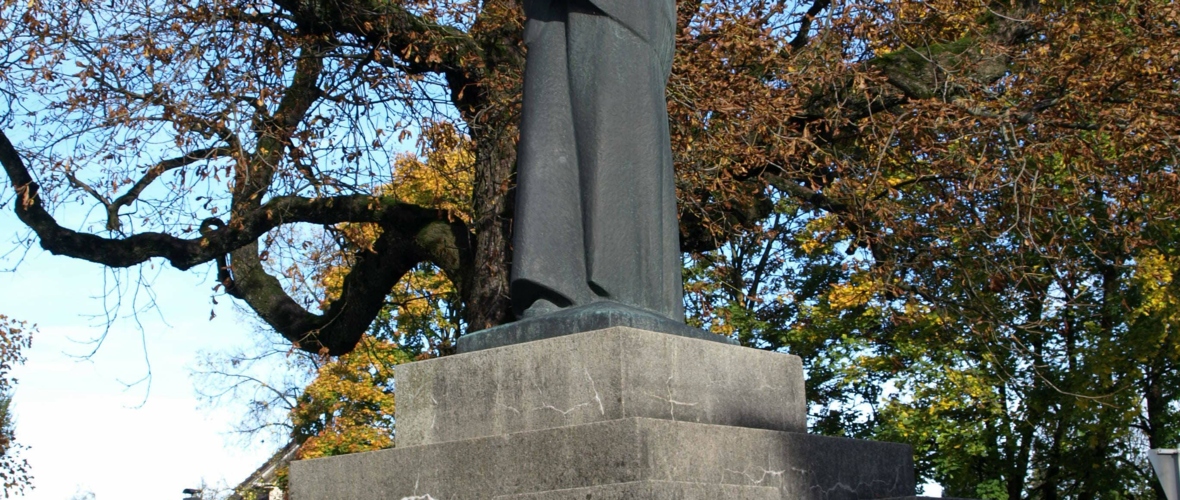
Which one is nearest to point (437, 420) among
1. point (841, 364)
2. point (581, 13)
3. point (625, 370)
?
point (625, 370)

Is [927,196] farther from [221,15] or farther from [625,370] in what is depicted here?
[625,370]

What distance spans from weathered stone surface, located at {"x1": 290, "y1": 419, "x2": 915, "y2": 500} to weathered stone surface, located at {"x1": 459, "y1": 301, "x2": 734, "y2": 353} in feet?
1.50

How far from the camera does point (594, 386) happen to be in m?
4.53

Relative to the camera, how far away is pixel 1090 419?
19219mm

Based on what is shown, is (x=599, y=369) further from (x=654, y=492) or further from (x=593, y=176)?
(x=593, y=176)

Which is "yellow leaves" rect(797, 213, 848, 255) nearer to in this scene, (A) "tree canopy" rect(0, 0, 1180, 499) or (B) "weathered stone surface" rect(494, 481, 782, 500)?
(A) "tree canopy" rect(0, 0, 1180, 499)

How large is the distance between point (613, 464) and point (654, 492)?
0.21m

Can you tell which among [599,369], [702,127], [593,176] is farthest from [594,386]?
[702,127]

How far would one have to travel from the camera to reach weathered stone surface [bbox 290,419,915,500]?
13.8 ft

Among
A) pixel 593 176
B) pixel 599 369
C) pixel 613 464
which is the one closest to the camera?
pixel 613 464

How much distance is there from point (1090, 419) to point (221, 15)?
13.7 m

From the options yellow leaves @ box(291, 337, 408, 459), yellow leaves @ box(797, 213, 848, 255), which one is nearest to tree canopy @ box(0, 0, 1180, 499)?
yellow leaves @ box(797, 213, 848, 255)

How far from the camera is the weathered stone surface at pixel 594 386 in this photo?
4.50m

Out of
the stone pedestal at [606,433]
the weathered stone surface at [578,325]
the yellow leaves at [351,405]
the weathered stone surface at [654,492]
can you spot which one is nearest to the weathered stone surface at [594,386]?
the stone pedestal at [606,433]
